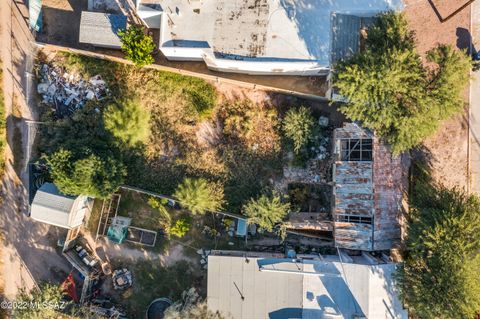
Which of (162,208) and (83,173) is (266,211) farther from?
(83,173)

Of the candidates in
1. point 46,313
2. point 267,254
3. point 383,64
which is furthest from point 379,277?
point 46,313

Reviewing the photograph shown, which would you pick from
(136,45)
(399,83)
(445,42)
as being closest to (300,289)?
(399,83)

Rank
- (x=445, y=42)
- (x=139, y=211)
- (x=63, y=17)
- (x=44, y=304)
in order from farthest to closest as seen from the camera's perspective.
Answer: (x=63, y=17)
(x=139, y=211)
(x=445, y=42)
(x=44, y=304)

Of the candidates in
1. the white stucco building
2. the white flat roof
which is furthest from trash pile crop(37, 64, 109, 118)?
the white flat roof

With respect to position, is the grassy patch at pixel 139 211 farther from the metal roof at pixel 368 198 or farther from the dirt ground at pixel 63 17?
the metal roof at pixel 368 198

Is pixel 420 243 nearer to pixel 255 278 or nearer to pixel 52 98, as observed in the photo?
pixel 255 278

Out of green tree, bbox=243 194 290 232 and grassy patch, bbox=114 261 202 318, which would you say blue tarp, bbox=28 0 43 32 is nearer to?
grassy patch, bbox=114 261 202 318
